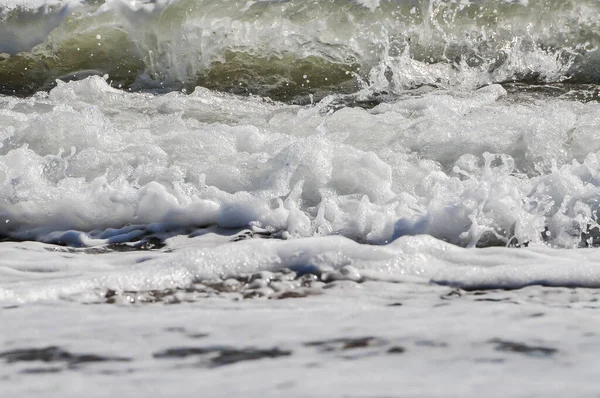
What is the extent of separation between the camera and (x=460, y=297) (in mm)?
2459

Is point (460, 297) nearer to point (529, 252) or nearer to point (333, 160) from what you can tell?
point (529, 252)

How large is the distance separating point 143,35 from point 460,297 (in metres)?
4.09

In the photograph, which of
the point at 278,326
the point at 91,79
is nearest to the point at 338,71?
the point at 91,79

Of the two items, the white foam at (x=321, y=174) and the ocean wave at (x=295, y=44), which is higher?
the ocean wave at (x=295, y=44)

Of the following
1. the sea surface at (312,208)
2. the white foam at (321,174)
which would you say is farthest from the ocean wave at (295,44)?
the white foam at (321,174)

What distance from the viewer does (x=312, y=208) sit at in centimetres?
319

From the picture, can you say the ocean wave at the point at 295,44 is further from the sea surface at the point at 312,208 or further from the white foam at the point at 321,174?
the white foam at the point at 321,174

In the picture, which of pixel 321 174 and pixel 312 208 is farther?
pixel 321 174

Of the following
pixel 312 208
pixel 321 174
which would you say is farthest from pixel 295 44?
pixel 312 208

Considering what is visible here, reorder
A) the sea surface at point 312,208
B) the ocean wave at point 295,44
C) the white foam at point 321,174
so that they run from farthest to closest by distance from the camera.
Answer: the ocean wave at point 295,44 → the white foam at point 321,174 → the sea surface at point 312,208

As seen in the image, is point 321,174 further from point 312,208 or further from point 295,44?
point 295,44

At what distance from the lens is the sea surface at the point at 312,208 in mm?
1945

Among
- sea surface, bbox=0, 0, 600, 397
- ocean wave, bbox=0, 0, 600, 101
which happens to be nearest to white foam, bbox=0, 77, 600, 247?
sea surface, bbox=0, 0, 600, 397

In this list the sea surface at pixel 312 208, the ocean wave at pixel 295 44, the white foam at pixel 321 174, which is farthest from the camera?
the ocean wave at pixel 295 44
